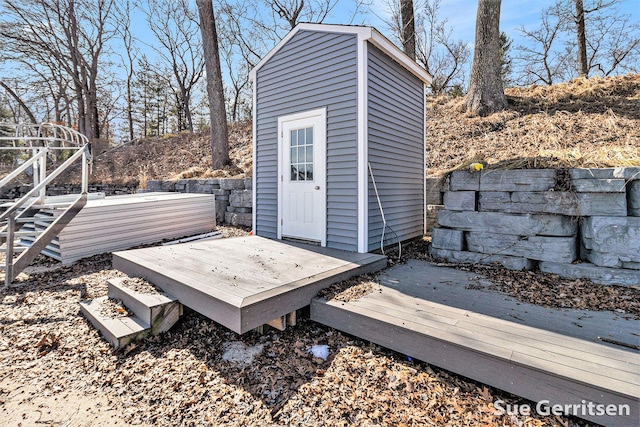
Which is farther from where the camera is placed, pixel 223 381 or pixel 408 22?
pixel 408 22

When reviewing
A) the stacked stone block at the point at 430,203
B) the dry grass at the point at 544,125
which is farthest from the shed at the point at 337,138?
the dry grass at the point at 544,125

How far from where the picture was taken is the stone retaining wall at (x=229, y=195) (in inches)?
238

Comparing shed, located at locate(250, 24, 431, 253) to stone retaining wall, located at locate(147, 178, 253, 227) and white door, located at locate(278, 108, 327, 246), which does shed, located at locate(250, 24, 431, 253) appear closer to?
white door, located at locate(278, 108, 327, 246)

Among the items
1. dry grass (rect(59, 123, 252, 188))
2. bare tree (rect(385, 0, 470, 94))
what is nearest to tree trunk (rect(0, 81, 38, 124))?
dry grass (rect(59, 123, 252, 188))

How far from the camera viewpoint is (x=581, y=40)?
8.94 meters

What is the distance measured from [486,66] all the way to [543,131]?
2097mm

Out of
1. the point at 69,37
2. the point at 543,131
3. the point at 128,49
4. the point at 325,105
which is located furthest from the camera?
the point at 128,49

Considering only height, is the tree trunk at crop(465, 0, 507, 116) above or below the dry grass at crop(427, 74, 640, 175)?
above

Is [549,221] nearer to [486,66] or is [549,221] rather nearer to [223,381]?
[223,381]

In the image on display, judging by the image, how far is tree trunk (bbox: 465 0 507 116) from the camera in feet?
21.3

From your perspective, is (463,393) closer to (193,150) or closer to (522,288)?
(522,288)

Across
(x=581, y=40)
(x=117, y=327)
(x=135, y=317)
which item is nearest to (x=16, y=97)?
(x=135, y=317)

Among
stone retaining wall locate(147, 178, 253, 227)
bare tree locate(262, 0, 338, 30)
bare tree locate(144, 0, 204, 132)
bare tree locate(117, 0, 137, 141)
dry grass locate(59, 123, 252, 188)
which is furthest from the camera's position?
bare tree locate(144, 0, 204, 132)

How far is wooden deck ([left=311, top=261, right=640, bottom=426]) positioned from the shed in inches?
59.4
